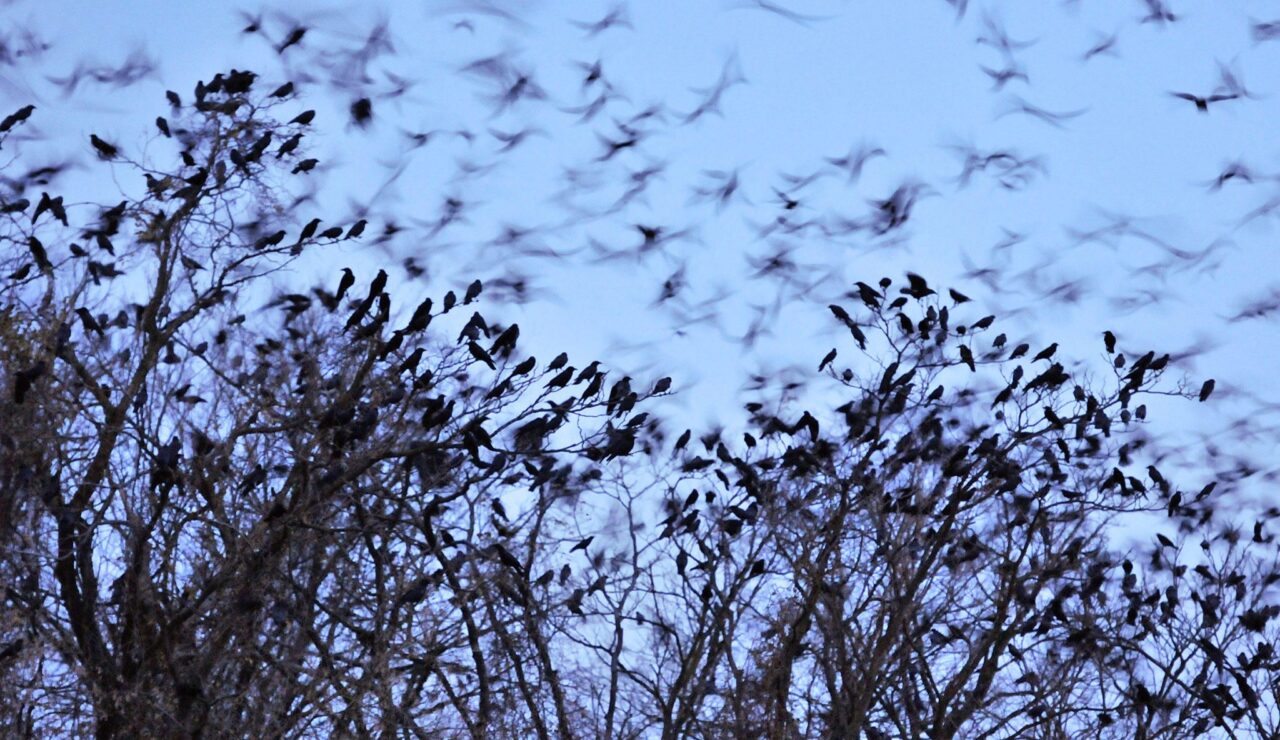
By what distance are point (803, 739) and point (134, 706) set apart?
555 centimetres

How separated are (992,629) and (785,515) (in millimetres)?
1998

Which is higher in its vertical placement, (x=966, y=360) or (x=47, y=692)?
(x=966, y=360)

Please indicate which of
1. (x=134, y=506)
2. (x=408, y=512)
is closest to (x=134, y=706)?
(x=134, y=506)

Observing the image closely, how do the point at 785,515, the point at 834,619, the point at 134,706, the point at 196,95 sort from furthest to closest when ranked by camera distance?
1. the point at 785,515
2. the point at 834,619
3. the point at 196,95
4. the point at 134,706

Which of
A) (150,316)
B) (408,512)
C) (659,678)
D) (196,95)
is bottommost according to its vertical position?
(659,678)

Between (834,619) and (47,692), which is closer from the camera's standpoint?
(47,692)

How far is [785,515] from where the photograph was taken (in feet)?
46.7

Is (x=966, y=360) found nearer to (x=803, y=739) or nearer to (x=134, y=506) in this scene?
(x=803, y=739)

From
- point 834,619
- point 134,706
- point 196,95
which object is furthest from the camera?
point 834,619

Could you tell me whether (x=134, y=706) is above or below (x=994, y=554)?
below

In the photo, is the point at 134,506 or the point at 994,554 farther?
the point at 994,554

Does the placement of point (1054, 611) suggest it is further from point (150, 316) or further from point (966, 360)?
point (150, 316)

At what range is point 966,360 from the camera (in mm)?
13477

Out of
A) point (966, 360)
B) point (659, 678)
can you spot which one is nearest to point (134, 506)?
point (659, 678)
